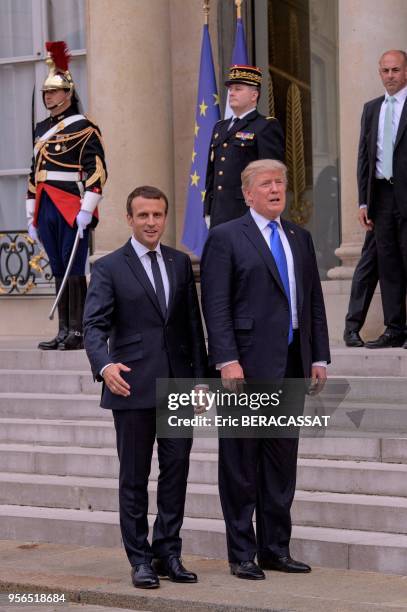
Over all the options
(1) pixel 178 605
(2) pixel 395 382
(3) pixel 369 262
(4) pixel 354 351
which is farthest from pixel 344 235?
(1) pixel 178 605

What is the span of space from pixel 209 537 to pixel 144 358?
4.23 ft

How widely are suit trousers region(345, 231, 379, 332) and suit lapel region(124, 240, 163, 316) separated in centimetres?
366

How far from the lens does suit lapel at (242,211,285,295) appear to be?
25.0ft

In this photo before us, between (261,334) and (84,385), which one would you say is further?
(84,385)

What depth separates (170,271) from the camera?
25.3ft

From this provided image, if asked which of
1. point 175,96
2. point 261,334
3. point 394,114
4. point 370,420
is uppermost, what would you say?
point 175,96

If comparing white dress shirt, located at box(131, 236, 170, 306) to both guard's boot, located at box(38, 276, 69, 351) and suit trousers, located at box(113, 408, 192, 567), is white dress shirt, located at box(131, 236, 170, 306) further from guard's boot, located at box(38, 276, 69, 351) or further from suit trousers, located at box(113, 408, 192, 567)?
guard's boot, located at box(38, 276, 69, 351)

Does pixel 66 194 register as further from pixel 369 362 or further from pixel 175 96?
pixel 369 362

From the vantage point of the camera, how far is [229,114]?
38.7 ft

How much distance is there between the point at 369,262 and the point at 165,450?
388cm

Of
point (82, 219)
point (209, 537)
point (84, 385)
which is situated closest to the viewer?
point (209, 537)

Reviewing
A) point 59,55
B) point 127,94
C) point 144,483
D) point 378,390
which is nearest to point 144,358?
point 144,483

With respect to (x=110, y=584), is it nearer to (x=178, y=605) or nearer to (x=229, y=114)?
(x=178, y=605)

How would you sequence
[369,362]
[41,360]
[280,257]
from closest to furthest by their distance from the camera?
[280,257], [369,362], [41,360]
